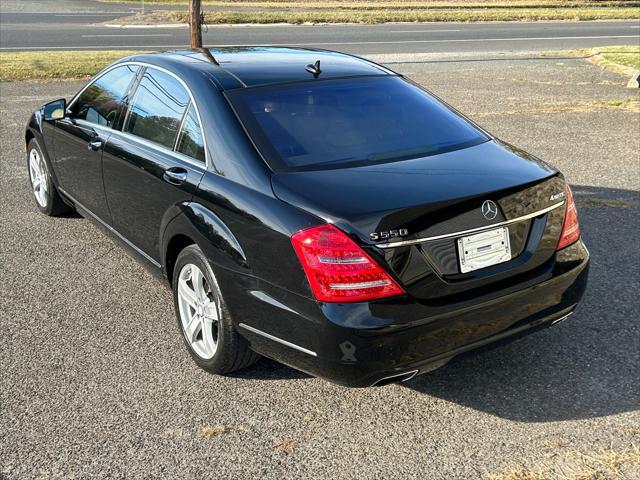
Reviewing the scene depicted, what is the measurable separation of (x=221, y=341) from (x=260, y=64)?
1.67 metres

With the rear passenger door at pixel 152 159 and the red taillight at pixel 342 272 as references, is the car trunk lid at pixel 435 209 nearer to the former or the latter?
the red taillight at pixel 342 272

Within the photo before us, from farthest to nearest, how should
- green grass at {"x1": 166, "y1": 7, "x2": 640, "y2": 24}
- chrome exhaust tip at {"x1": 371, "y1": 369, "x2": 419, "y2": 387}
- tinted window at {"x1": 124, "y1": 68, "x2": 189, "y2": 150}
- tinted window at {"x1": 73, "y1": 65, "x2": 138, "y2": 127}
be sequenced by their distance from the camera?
green grass at {"x1": 166, "y1": 7, "x2": 640, "y2": 24} < tinted window at {"x1": 73, "y1": 65, "x2": 138, "y2": 127} < tinted window at {"x1": 124, "y1": 68, "x2": 189, "y2": 150} < chrome exhaust tip at {"x1": 371, "y1": 369, "x2": 419, "y2": 387}

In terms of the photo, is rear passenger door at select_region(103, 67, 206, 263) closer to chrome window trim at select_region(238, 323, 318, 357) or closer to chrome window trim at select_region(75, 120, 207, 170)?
chrome window trim at select_region(75, 120, 207, 170)

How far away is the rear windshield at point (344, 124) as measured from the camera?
11.4ft

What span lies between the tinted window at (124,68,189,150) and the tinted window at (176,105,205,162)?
84 millimetres

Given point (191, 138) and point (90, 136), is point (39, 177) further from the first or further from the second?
point (191, 138)

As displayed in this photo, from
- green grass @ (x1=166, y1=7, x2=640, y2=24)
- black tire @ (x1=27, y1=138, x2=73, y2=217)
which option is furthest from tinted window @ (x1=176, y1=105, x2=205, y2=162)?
green grass @ (x1=166, y1=7, x2=640, y2=24)

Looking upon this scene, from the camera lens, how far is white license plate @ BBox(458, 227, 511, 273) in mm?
3020

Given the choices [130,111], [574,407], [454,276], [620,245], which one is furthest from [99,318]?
[620,245]

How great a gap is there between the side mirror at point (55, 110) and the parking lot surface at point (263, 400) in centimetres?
108

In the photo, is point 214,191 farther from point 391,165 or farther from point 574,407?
point 574,407

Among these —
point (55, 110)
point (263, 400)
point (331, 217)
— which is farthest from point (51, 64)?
point (331, 217)

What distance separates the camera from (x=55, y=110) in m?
5.67

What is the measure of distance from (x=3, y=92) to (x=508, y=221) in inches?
462
